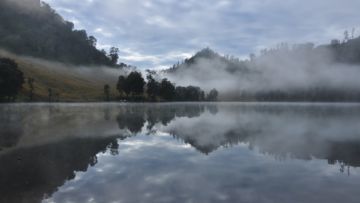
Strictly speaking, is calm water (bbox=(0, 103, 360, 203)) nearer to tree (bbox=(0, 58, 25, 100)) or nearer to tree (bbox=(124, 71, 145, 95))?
tree (bbox=(0, 58, 25, 100))

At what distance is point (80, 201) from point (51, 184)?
3.52 m

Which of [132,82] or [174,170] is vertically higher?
[132,82]

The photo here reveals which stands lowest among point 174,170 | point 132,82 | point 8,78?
point 174,170

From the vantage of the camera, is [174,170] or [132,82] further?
[132,82]

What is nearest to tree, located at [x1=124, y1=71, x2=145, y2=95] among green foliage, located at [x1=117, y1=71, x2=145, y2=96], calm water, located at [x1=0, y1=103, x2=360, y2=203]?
green foliage, located at [x1=117, y1=71, x2=145, y2=96]

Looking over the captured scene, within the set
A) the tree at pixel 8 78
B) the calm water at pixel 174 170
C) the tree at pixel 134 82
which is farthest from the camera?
the tree at pixel 134 82

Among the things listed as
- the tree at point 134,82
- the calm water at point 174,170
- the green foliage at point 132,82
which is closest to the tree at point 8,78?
the green foliage at point 132,82

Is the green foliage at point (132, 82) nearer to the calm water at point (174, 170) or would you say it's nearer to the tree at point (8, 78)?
the tree at point (8, 78)

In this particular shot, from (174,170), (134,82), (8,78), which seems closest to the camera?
(174,170)

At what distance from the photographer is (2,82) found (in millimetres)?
122312

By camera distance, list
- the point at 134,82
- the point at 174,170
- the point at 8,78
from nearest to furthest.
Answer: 1. the point at 174,170
2. the point at 8,78
3. the point at 134,82

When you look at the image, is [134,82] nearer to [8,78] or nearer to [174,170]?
[8,78]

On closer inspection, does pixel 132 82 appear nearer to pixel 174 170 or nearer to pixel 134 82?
pixel 134 82

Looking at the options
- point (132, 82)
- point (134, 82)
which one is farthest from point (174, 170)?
point (132, 82)
